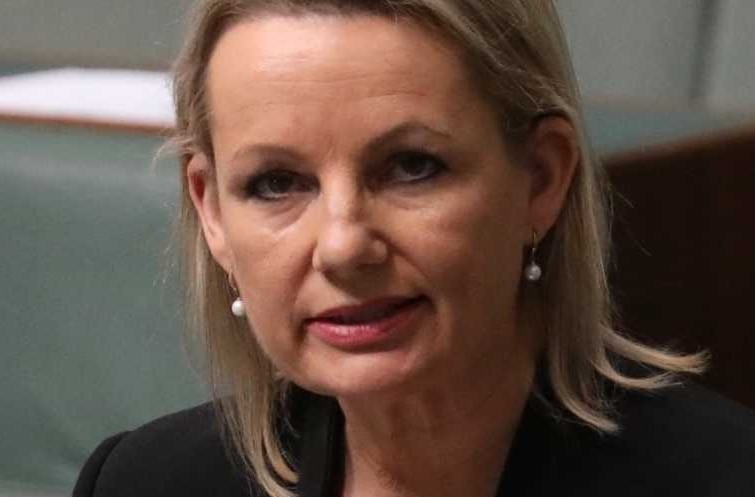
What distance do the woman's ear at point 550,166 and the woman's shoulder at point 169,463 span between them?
0.35 m

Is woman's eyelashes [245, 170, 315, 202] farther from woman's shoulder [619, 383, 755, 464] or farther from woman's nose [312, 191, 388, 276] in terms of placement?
woman's shoulder [619, 383, 755, 464]

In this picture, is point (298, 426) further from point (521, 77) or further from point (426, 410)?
point (521, 77)

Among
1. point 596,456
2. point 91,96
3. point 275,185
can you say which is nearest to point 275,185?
point 275,185

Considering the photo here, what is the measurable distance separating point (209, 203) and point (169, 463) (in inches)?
10.3

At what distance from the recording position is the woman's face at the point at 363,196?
916 millimetres

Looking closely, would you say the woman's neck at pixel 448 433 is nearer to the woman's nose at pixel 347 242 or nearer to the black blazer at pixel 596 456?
the black blazer at pixel 596 456

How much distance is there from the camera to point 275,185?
0.96 metres

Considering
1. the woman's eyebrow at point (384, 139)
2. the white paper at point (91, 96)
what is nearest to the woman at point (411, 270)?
the woman's eyebrow at point (384, 139)

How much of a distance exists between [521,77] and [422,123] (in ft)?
0.31

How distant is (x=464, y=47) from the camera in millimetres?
944

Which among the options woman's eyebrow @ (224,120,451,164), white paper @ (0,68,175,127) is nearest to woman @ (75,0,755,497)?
woman's eyebrow @ (224,120,451,164)

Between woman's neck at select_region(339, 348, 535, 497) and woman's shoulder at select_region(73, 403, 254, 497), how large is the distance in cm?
15

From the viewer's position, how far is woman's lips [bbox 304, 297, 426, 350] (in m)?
0.94

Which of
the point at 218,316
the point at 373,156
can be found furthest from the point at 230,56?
the point at 218,316
